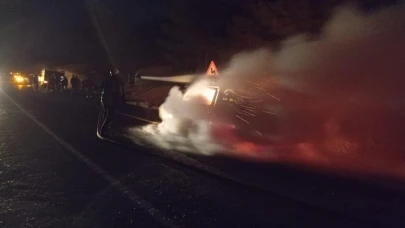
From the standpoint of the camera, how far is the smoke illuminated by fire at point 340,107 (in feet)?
27.4

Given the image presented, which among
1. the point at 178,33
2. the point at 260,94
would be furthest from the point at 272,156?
the point at 178,33

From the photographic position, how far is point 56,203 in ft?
16.8

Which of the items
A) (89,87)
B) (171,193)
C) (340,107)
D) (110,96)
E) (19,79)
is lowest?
(19,79)

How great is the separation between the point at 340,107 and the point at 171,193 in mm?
4839

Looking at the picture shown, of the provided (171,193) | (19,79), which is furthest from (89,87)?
(19,79)

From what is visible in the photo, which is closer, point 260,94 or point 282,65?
point 260,94

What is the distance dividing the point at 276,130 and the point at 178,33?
741 inches

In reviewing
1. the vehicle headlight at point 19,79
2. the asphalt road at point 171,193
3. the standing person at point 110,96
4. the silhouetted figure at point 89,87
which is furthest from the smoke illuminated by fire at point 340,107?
the vehicle headlight at point 19,79

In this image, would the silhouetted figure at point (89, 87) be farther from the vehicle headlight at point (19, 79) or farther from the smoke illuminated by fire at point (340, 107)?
the vehicle headlight at point (19, 79)

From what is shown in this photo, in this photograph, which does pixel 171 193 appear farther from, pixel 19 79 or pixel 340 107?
pixel 19 79

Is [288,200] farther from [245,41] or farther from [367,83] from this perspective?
[245,41]

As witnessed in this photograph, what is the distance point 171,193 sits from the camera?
5.61 meters

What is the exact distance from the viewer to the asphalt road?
15.3ft

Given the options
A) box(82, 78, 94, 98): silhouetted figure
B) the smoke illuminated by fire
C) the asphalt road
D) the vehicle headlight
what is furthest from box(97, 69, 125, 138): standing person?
the vehicle headlight
